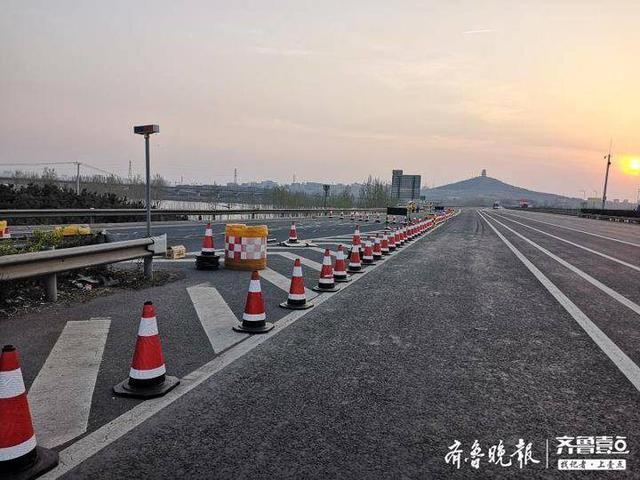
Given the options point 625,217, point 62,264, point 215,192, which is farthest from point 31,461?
point 215,192

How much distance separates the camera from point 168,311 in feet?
23.0

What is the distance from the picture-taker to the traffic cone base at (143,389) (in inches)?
158

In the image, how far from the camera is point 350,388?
427 cm

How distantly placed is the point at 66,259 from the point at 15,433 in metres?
4.79

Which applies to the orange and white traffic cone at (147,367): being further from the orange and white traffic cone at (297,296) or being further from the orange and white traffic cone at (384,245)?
the orange and white traffic cone at (384,245)

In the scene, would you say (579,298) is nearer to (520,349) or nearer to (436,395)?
(520,349)

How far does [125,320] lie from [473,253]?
1208 centimetres

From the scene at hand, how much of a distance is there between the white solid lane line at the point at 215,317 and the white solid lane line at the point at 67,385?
1.24 meters

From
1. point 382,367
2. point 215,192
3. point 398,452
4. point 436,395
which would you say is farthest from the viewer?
point 215,192

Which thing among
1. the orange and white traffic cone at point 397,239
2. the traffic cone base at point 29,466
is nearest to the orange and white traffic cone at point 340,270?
the orange and white traffic cone at point 397,239

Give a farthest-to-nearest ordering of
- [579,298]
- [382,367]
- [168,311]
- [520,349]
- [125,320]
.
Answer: [579,298], [168,311], [125,320], [520,349], [382,367]

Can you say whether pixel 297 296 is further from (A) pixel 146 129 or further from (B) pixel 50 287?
(A) pixel 146 129

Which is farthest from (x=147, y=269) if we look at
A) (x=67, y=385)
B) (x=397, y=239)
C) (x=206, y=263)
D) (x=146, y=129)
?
(x=397, y=239)

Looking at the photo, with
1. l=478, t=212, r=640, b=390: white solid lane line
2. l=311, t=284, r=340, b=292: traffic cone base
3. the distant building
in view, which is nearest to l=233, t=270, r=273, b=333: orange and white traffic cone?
l=311, t=284, r=340, b=292: traffic cone base
